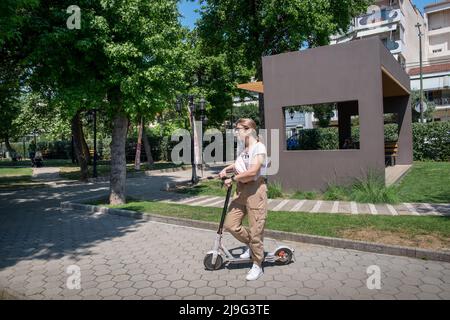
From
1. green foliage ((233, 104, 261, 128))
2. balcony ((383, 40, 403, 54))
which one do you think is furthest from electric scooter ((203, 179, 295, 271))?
green foliage ((233, 104, 261, 128))

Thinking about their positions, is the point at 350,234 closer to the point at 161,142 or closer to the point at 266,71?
the point at 266,71

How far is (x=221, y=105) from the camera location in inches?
968

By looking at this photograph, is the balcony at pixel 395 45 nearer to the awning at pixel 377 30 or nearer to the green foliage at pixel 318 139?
the awning at pixel 377 30

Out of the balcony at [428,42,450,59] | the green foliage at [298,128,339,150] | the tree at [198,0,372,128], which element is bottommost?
the green foliage at [298,128,339,150]

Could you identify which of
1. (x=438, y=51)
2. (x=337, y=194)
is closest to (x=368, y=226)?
(x=337, y=194)

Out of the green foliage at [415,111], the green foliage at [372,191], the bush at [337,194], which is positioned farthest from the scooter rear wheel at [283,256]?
the green foliage at [415,111]

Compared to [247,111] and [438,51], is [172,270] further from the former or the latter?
[438,51]

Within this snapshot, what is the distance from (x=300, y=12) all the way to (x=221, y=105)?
375 inches

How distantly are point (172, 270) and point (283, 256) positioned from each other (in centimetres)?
155

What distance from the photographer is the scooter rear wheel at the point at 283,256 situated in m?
5.18

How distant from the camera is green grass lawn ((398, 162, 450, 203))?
988 centimetres

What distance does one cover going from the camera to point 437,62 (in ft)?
149

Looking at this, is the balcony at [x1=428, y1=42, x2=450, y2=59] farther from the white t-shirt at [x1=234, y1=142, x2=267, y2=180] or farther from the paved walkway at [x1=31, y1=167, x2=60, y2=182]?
the white t-shirt at [x1=234, y1=142, x2=267, y2=180]

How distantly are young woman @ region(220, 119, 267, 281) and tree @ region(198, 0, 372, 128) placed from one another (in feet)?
41.8
